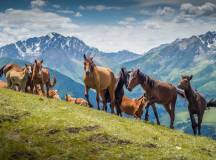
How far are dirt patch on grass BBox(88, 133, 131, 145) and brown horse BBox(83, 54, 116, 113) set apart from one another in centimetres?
1346

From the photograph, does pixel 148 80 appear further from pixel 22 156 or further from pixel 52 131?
pixel 22 156

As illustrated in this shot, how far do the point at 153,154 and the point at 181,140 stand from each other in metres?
5.69

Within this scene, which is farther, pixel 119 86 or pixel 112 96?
pixel 112 96

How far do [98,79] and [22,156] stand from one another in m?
19.1

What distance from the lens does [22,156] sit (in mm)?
17094

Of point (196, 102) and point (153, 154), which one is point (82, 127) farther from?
point (196, 102)

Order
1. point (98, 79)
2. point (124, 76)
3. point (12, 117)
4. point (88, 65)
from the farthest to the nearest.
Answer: point (124, 76) < point (98, 79) < point (88, 65) < point (12, 117)

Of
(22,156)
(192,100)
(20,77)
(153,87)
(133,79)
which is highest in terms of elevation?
(22,156)

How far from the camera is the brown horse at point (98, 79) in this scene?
34.9 meters

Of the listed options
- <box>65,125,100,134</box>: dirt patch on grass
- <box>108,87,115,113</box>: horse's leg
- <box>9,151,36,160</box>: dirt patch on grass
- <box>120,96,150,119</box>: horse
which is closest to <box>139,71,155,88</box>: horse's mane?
<box>108,87,115,113</box>: horse's leg

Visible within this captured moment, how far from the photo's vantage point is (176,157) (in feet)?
62.1

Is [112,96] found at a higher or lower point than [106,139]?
lower

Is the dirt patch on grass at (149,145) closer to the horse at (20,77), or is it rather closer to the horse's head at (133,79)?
the horse's head at (133,79)

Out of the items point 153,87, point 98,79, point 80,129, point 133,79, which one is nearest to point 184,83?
point 153,87
